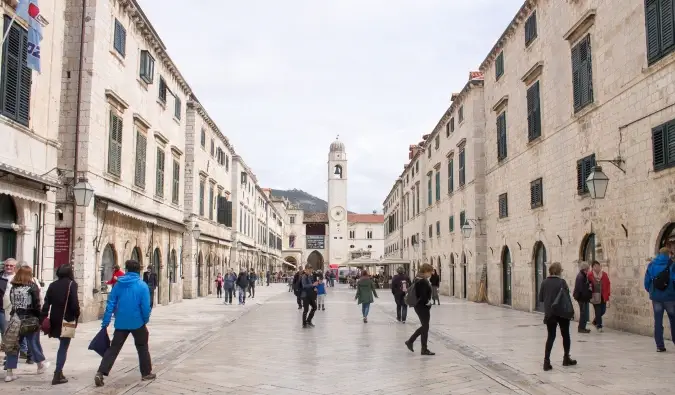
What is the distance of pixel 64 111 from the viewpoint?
57.0 feet

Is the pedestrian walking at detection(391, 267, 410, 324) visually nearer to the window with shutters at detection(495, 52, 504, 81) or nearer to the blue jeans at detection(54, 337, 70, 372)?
the window with shutters at detection(495, 52, 504, 81)

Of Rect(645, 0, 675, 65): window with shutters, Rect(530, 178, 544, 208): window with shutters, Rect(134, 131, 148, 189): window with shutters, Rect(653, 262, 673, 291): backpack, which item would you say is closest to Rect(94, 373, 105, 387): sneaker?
Rect(653, 262, 673, 291): backpack

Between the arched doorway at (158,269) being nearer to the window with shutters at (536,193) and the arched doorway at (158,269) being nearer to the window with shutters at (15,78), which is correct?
the window with shutters at (15,78)

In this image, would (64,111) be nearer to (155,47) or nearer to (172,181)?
(155,47)

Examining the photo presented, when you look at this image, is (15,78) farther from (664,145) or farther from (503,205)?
(503,205)

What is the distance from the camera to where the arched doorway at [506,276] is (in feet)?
80.2

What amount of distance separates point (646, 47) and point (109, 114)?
1453cm

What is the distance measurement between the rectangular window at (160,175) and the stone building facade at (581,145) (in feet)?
44.6

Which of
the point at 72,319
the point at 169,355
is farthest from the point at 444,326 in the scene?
the point at 72,319

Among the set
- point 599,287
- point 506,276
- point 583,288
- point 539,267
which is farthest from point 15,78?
point 506,276

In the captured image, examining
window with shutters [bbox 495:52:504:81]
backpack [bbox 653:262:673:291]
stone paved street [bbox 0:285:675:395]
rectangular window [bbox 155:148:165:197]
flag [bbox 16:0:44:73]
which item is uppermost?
window with shutters [bbox 495:52:504:81]

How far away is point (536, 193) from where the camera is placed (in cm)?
2069

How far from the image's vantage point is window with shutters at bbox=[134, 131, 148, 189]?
21922mm

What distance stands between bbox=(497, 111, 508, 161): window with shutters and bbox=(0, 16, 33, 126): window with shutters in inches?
672
